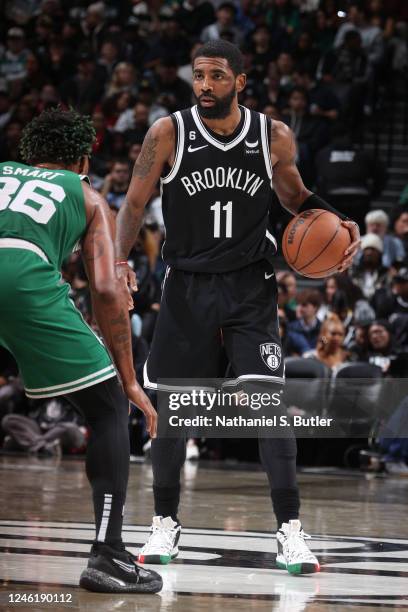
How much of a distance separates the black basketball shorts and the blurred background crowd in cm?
461

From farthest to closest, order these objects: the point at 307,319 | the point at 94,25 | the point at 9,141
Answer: the point at 94,25 → the point at 9,141 → the point at 307,319

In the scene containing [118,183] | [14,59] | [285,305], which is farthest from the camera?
[14,59]

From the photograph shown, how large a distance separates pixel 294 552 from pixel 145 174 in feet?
5.30

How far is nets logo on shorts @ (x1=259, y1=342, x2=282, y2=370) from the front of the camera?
4.84 metres

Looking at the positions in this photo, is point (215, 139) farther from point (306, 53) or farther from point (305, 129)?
point (306, 53)

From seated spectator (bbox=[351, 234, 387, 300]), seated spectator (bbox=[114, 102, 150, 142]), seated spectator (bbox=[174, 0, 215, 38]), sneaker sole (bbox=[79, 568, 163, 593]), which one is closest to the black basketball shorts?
sneaker sole (bbox=[79, 568, 163, 593])

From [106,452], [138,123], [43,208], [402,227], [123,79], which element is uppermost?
[123,79]

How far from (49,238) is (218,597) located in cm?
129

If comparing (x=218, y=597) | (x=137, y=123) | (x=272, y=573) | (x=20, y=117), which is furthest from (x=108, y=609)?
(x=20, y=117)

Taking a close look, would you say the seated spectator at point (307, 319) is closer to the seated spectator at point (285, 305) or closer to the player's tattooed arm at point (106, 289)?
the seated spectator at point (285, 305)

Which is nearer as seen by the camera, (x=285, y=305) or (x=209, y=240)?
(x=209, y=240)

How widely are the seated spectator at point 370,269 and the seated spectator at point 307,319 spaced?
70 cm

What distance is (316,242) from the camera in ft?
16.9

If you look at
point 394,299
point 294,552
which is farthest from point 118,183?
point 294,552
